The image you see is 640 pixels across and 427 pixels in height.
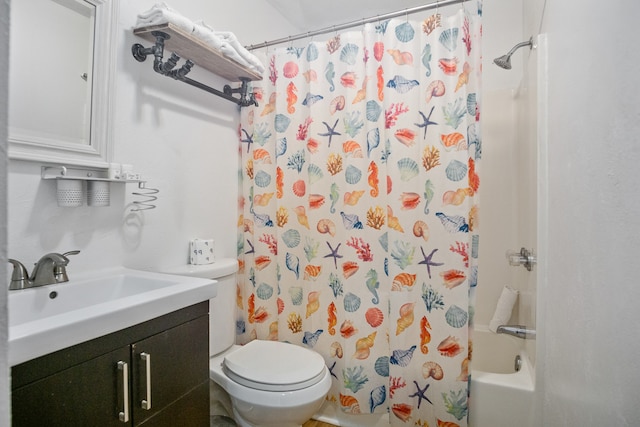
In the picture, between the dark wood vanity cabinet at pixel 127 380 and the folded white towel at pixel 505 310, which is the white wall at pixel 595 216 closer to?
the folded white towel at pixel 505 310

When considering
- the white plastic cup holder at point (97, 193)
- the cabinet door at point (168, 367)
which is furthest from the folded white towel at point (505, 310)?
the white plastic cup holder at point (97, 193)

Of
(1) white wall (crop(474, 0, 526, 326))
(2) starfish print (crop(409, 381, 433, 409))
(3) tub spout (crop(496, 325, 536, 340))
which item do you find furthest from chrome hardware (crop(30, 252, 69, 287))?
(1) white wall (crop(474, 0, 526, 326))

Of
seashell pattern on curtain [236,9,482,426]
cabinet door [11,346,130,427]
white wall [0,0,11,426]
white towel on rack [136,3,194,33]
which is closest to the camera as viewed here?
white wall [0,0,11,426]

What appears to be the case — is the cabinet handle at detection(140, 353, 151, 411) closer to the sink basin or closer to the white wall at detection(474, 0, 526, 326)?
the sink basin

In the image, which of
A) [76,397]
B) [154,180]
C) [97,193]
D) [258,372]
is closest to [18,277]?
[97,193]

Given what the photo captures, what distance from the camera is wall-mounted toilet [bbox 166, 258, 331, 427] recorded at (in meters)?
1.31

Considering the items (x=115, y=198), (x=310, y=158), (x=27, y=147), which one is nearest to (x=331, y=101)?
(x=310, y=158)

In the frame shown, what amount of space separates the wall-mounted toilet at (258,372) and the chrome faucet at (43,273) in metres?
0.47

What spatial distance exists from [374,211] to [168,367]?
3.58 feet

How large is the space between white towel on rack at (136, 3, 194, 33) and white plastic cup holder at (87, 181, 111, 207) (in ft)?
2.22

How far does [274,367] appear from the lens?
1.44 metres

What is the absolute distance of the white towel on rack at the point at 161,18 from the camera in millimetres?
1280

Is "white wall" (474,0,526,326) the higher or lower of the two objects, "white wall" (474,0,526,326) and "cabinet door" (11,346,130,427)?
the higher

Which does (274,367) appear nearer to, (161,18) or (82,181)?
(82,181)
